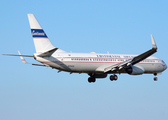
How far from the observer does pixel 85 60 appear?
50406 mm

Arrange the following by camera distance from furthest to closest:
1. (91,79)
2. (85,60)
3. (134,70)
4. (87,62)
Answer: (91,79), (134,70), (87,62), (85,60)

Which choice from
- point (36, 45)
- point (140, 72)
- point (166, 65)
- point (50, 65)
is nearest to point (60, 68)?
point (50, 65)

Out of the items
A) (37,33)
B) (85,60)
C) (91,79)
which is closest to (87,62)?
(85,60)

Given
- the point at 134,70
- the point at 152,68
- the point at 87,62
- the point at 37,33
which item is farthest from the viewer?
the point at 152,68

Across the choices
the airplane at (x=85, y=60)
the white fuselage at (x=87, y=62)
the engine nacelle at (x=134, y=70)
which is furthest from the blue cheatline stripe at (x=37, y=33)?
the engine nacelle at (x=134, y=70)

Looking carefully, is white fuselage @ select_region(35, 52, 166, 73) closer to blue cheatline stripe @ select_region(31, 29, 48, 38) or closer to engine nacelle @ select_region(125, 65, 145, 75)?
engine nacelle @ select_region(125, 65, 145, 75)

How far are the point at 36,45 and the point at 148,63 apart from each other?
19388mm


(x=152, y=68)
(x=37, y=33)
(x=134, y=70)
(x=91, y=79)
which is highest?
(x=37, y=33)

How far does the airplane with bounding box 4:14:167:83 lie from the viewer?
47469 millimetres

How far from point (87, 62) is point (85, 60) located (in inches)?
18.0

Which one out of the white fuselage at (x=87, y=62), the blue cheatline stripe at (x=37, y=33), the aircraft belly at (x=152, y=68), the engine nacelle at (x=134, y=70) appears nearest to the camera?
the white fuselage at (x=87, y=62)

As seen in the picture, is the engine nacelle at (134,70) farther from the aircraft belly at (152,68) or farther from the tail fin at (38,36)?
the tail fin at (38,36)

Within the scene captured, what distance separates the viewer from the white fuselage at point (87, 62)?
1881 inches

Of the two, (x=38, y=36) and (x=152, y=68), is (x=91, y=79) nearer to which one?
(x=152, y=68)
